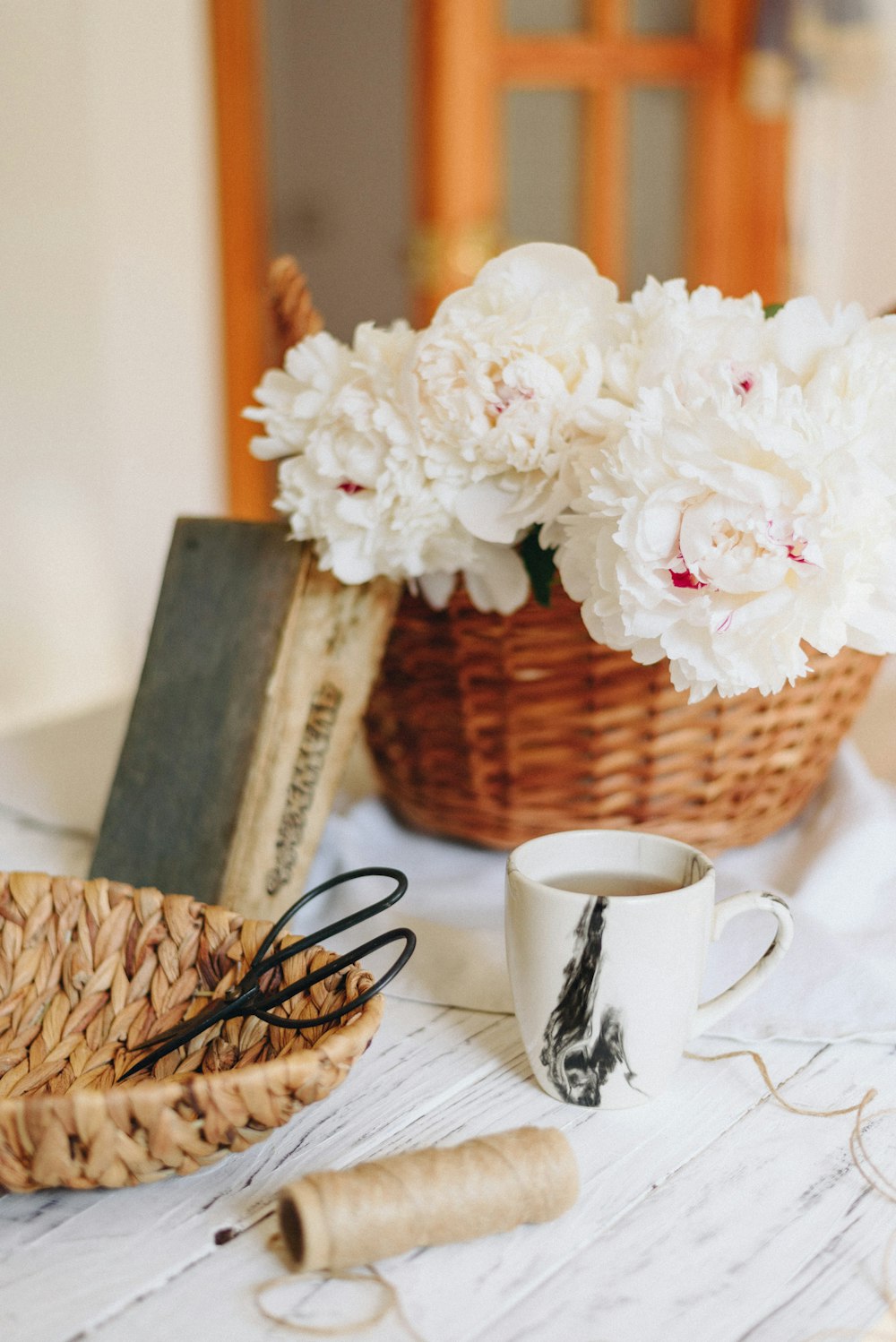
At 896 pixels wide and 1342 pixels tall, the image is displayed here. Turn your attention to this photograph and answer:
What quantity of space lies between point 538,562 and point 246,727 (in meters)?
0.19

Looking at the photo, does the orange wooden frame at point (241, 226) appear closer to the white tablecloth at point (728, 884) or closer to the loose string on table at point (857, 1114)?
the white tablecloth at point (728, 884)

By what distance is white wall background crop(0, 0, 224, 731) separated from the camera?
5.22 feet

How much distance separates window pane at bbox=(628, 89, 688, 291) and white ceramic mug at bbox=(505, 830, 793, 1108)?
2.28 m

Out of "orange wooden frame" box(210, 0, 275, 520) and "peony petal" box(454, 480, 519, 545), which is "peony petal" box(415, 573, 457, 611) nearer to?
"peony petal" box(454, 480, 519, 545)

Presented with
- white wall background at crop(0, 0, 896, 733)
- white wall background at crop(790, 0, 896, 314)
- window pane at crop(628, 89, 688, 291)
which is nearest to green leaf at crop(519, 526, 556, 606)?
white wall background at crop(0, 0, 896, 733)

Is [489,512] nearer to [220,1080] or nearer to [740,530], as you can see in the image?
[740,530]

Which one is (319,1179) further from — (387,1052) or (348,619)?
(348,619)

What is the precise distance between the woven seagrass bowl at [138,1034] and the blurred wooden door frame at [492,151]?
172 centimetres

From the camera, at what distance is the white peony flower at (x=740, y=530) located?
1.61 feet

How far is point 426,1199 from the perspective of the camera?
0.40 meters

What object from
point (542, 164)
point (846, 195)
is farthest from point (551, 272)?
point (846, 195)

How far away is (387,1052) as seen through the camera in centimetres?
56

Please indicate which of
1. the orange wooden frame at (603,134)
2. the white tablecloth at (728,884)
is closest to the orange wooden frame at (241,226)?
the orange wooden frame at (603,134)

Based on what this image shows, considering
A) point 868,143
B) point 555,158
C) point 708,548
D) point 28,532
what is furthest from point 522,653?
point 868,143
